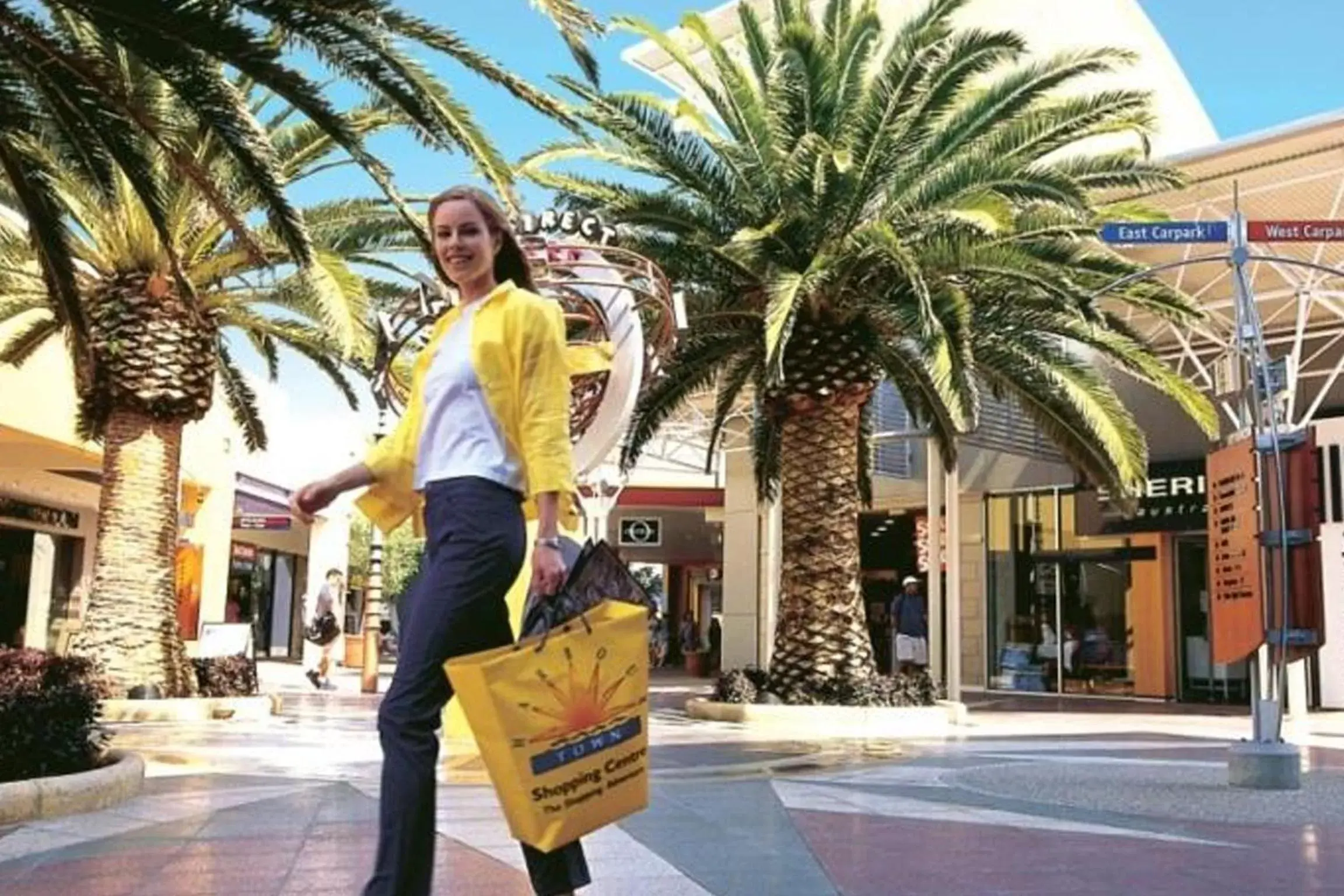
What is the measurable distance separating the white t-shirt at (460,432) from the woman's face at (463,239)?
5.9 inches

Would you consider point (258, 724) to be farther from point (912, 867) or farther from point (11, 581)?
point (11, 581)

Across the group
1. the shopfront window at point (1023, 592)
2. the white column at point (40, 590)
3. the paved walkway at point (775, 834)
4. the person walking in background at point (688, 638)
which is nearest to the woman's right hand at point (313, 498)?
the paved walkway at point (775, 834)

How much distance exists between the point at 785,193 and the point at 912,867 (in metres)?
9.62

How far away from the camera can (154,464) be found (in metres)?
13.2

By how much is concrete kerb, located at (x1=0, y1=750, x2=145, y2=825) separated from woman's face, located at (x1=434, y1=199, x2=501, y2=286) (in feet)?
12.1

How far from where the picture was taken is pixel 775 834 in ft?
18.2

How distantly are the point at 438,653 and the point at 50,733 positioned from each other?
164 inches

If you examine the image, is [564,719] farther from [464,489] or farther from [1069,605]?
[1069,605]

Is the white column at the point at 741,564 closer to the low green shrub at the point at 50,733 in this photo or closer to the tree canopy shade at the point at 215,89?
the tree canopy shade at the point at 215,89

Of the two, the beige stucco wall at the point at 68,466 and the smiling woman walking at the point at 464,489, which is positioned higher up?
the beige stucco wall at the point at 68,466

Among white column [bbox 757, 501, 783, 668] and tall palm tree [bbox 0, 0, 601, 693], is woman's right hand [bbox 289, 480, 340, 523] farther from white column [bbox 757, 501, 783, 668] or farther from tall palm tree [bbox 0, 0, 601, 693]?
white column [bbox 757, 501, 783, 668]

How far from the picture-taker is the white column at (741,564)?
2572 cm

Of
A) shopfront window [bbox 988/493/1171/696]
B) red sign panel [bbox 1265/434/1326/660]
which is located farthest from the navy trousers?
shopfront window [bbox 988/493/1171/696]

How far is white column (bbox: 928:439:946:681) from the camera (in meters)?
17.3
